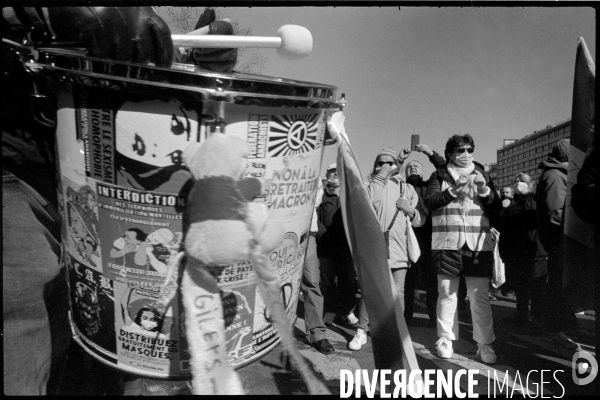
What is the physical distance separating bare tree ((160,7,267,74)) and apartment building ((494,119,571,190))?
1535 millimetres

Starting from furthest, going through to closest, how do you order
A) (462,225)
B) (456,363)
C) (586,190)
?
1. (462,225)
2. (456,363)
3. (586,190)

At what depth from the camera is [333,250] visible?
3.24m

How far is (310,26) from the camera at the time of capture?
1303 mm

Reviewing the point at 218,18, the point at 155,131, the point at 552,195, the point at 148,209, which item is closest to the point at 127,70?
the point at 155,131

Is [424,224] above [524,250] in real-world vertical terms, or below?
above

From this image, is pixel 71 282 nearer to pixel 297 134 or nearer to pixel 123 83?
pixel 123 83

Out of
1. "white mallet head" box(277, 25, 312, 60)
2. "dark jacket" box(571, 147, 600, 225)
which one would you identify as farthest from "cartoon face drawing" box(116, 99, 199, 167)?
"dark jacket" box(571, 147, 600, 225)

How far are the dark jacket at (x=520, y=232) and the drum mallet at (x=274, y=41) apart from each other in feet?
7.75

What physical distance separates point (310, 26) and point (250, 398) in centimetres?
101

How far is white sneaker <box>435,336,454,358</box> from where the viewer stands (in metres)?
2.59

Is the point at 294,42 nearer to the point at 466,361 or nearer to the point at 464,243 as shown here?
the point at 464,243

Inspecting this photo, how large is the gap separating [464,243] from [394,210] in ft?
1.45

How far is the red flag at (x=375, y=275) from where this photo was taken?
4.17 ft

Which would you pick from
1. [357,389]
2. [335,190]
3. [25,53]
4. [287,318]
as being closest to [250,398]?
[287,318]
